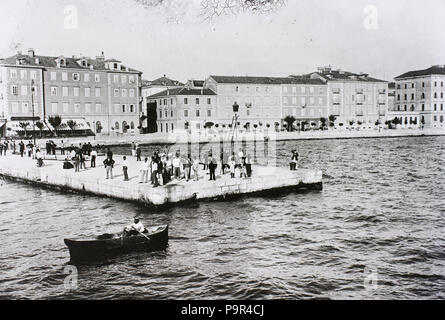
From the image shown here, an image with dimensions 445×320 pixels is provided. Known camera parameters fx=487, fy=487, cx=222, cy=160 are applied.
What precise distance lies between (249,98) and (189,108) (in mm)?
9436

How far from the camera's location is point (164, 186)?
68.2 feet

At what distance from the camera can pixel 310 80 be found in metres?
82.8

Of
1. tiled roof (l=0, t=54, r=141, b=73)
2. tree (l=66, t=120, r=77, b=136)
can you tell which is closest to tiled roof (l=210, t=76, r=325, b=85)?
tiled roof (l=0, t=54, r=141, b=73)

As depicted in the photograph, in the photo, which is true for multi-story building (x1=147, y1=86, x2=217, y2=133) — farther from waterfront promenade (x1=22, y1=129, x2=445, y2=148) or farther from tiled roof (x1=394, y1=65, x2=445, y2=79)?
tiled roof (x1=394, y1=65, x2=445, y2=79)

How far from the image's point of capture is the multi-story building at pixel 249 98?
241 feet

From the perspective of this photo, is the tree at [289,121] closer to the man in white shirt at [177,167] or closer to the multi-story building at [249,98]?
the multi-story building at [249,98]

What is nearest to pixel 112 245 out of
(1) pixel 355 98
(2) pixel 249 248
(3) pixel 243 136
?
(2) pixel 249 248

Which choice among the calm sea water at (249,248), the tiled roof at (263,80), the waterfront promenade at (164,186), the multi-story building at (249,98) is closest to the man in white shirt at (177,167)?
the waterfront promenade at (164,186)

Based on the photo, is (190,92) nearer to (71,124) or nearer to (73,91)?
(73,91)

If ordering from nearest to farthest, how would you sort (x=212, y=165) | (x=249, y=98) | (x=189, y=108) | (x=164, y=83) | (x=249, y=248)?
(x=249, y=248) → (x=212, y=165) → (x=189, y=108) → (x=249, y=98) → (x=164, y=83)

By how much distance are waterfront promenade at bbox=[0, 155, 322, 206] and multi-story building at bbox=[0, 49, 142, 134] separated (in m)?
28.1
